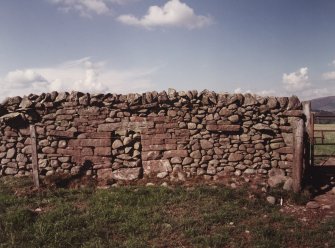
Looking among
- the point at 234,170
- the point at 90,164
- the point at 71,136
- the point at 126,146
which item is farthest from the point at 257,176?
the point at 71,136

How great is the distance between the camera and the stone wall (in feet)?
30.8

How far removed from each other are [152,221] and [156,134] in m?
3.63

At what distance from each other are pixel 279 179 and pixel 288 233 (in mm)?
2922

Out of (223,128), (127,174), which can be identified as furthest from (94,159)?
(223,128)

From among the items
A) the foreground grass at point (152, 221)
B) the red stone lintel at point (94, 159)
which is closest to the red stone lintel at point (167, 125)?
the red stone lintel at point (94, 159)

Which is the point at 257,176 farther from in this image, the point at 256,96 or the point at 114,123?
the point at 114,123

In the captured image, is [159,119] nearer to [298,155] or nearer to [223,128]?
[223,128]

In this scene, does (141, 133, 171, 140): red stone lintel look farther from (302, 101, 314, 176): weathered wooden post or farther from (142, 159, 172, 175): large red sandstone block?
(302, 101, 314, 176): weathered wooden post

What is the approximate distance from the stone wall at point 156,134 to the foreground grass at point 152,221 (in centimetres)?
151

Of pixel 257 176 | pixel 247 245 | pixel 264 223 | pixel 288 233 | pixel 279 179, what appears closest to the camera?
pixel 247 245

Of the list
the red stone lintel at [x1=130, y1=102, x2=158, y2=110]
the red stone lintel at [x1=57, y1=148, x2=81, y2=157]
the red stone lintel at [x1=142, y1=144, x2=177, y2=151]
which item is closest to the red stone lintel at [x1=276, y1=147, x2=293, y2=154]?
the red stone lintel at [x1=142, y1=144, x2=177, y2=151]

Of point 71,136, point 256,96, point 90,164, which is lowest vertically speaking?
point 90,164

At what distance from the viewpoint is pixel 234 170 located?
9.54 metres

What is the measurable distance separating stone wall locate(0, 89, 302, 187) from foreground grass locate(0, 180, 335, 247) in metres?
1.51
